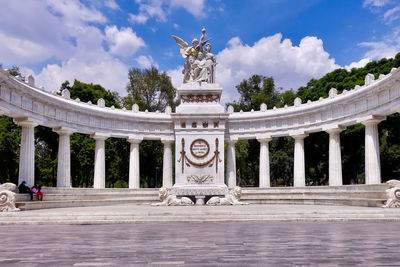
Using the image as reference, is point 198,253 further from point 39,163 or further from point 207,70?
point 39,163

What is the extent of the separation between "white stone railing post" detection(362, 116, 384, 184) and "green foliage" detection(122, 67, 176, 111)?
53.4 metres

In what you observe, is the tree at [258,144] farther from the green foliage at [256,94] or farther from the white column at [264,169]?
the white column at [264,169]

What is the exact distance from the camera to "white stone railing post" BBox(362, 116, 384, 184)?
143 feet

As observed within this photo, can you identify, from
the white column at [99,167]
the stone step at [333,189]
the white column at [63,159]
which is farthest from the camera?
the white column at [99,167]

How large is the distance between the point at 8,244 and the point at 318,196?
37425mm

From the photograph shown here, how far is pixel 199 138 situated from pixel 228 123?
396 inches

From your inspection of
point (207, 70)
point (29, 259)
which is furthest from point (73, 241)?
point (207, 70)

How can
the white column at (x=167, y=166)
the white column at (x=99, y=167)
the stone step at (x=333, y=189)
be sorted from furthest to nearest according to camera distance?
the white column at (x=167, y=166), the white column at (x=99, y=167), the stone step at (x=333, y=189)

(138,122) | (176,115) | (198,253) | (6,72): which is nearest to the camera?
(198,253)

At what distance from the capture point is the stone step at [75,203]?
33.4 metres

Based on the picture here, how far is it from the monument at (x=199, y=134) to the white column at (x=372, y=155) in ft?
50.8

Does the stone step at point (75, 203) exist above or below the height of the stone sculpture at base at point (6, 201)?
below

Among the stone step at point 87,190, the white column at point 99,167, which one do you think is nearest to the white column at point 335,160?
the stone step at point 87,190

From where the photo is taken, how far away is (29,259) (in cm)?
1094
